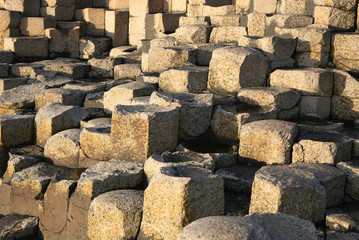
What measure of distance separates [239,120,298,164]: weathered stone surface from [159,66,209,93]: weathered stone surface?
1616 mm

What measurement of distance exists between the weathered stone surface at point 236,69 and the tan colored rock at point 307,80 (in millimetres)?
301

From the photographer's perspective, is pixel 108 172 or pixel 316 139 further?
pixel 316 139

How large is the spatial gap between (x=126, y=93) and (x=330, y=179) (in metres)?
3.51

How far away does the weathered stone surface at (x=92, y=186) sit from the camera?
5529 mm

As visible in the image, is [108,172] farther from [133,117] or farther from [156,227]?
[156,227]

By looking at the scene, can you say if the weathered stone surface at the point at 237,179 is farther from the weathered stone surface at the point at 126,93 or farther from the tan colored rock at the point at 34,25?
the tan colored rock at the point at 34,25

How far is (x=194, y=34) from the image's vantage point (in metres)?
9.18

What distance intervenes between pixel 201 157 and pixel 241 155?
0.57m

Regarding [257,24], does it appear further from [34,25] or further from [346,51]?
[34,25]

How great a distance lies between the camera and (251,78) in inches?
295

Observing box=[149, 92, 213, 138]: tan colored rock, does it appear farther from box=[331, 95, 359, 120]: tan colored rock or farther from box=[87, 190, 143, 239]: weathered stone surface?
box=[331, 95, 359, 120]: tan colored rock

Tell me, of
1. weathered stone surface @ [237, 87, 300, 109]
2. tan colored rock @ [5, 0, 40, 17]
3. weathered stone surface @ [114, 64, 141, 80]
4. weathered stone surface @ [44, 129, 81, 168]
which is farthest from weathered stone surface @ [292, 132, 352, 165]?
tan colored rock @ [5, 0, 40, 17]

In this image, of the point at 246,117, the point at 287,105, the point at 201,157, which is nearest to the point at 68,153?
the point at 201,157

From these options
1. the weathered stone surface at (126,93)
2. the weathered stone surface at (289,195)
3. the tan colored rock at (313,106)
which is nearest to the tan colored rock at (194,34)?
the weathered stone surface at (126,93)
